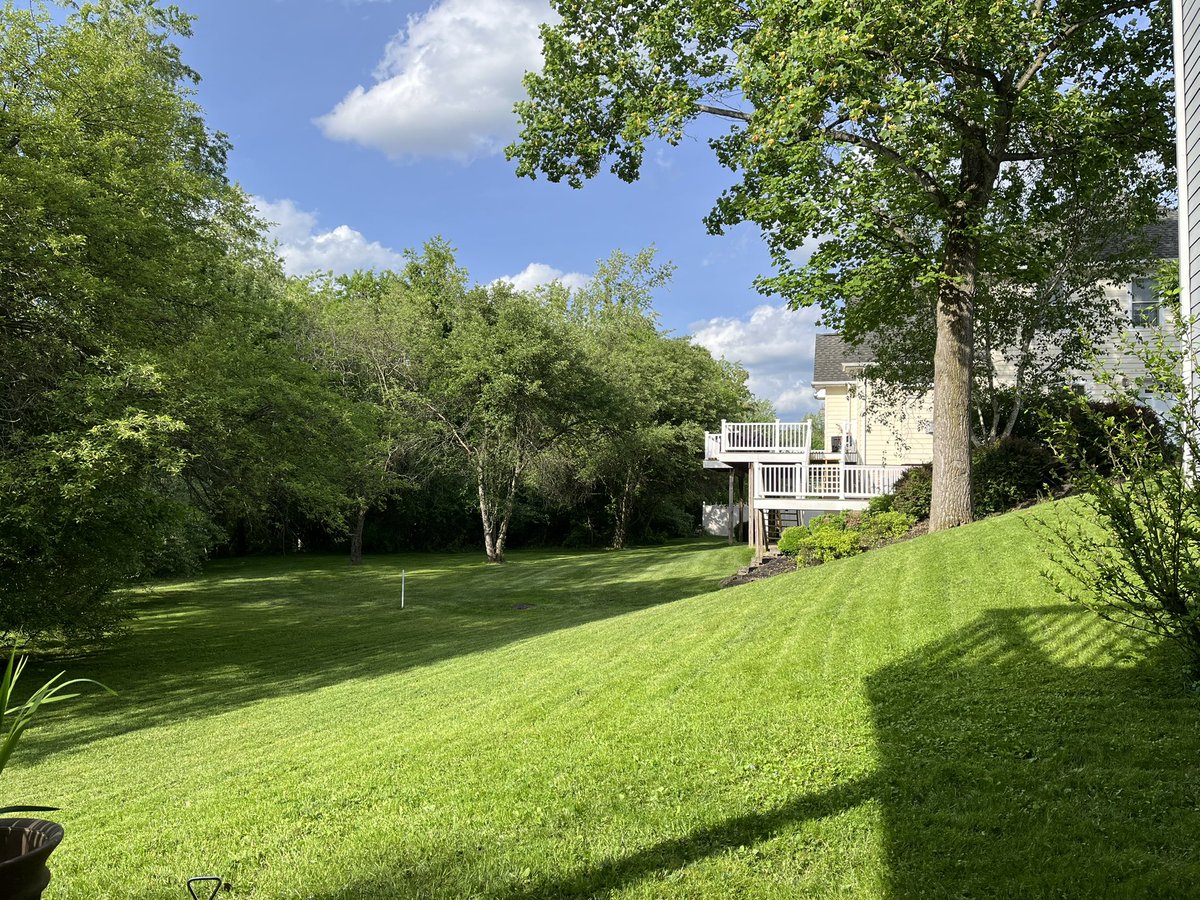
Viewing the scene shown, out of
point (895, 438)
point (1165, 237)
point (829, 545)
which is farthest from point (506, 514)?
point (1165, 237)

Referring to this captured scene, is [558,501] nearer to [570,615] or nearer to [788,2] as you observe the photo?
[570,615]

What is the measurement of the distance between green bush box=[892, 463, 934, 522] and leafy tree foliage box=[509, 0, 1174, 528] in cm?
222

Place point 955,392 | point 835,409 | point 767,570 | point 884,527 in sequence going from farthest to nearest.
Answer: point 835,409 → point 767,570 → point 884,527 → point 955,392

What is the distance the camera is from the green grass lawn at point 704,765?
3.42 meters

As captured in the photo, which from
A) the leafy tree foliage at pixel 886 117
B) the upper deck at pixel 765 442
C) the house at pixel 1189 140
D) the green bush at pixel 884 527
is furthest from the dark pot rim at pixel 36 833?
the upper deck at pixel 765 442

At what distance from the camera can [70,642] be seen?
12.7 metres

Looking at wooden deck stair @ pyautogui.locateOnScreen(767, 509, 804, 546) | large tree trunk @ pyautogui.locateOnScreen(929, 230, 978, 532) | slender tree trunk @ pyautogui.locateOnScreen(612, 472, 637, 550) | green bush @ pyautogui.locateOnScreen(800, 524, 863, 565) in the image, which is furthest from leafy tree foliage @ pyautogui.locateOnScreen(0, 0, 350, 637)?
slender tree trunk @ pyautogui.locateOnScreen(612, 472, 637, 550)

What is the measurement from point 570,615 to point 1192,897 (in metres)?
13.7

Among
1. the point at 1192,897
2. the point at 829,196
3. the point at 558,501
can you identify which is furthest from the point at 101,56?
the point at 558,501

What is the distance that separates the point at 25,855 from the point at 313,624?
1498 cm

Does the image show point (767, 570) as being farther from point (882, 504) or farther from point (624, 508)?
point (624, 508)

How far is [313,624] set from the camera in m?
16.3

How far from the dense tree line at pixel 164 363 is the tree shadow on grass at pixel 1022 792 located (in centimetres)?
816

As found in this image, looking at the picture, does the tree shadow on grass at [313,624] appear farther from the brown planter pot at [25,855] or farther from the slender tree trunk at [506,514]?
the brown planter pot at [25,855]
